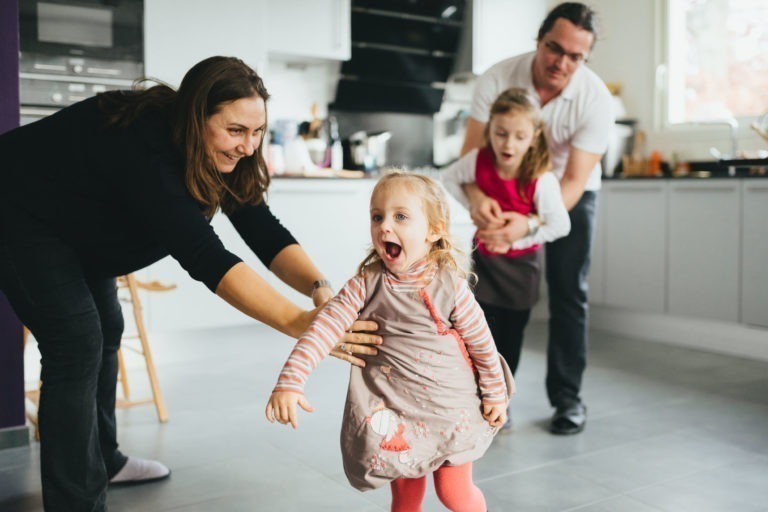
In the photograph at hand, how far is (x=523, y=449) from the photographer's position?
8.07ft

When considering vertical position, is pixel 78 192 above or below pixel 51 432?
above

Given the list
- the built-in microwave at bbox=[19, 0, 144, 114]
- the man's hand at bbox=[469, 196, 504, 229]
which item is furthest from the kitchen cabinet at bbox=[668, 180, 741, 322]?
the built-in microwave at bbox=[19, 0, 144, 114]

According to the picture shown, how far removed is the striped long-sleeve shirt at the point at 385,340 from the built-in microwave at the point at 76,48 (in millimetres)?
2698

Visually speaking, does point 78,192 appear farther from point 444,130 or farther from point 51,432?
point 444,130

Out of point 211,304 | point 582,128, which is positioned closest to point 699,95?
point 582,128

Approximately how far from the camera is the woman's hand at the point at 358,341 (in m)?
1.43

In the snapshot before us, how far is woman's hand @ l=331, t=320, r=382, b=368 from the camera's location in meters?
1.43

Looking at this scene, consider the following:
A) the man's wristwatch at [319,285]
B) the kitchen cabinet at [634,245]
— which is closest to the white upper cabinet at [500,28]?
the kitchen cabinet at [634,245]

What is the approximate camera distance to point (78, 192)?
1634 mm

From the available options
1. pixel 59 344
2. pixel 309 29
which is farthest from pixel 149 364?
pixel 309 29

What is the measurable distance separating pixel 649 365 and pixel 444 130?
88.6 inches

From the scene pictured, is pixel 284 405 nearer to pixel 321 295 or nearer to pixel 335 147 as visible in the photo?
pixel 321 295

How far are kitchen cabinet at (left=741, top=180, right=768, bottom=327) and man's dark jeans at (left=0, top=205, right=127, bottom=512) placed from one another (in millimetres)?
3064

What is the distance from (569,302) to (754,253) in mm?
1482
